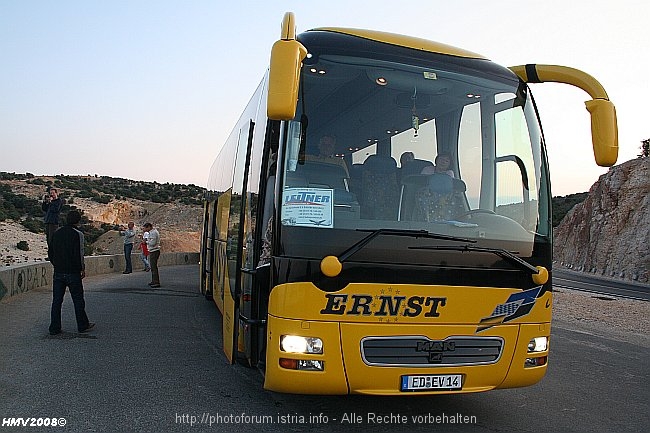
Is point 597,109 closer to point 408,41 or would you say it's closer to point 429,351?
point 408,41

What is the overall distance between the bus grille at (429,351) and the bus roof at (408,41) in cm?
256

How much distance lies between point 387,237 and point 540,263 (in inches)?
56.2

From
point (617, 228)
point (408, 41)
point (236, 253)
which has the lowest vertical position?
point (236, 253)

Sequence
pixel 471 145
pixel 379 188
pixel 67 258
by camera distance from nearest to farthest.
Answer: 1. pixel 379 188
2. pixel 471 145
3. pixel 67 258

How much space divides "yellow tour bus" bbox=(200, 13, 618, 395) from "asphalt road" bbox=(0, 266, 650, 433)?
→ 0.64m

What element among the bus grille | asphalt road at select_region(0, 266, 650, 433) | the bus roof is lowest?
asphalt road at select_region(0, 266, 650, 433)

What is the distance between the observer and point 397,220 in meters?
5.17

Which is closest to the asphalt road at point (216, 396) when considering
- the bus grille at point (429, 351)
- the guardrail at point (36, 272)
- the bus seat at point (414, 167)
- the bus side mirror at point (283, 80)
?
the bus grille at point (429, 351)

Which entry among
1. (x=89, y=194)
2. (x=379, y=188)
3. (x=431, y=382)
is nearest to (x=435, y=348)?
(x=431, y=382)

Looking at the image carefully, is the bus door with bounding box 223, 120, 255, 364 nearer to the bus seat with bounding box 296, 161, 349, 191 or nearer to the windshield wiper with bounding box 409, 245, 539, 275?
the bus seat with bounding box 296, 161, 349, 191

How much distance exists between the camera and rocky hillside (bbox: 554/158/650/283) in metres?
38.1

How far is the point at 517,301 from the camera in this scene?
5355 millimetres

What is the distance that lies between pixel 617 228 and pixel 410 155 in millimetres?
39713

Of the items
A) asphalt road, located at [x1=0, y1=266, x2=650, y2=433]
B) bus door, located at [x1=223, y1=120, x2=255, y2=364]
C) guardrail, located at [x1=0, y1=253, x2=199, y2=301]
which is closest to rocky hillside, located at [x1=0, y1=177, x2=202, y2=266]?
guardrail, located at [x1=0, y1=253, x2=199, y2=301]
